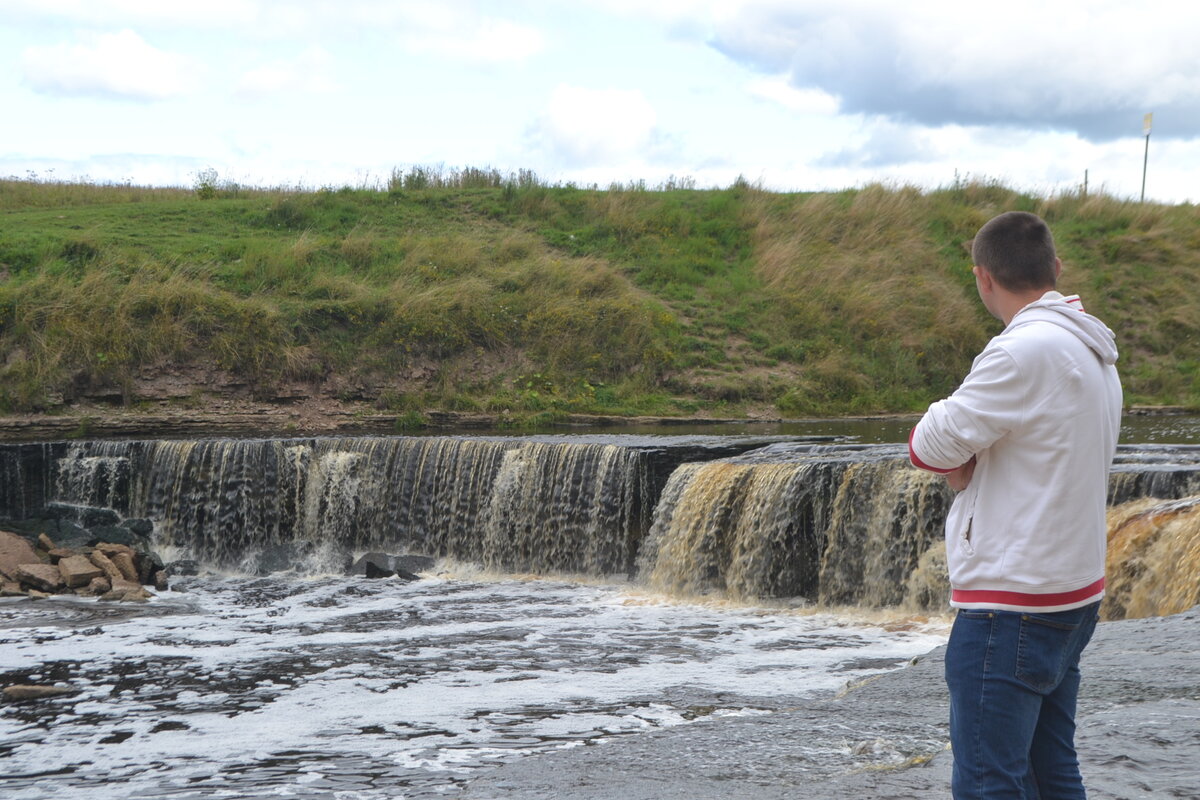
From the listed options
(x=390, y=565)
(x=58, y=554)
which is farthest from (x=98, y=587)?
(x=390, y=565)

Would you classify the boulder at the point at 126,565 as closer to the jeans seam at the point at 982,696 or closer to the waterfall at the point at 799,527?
the waterfall at the point at 799,527

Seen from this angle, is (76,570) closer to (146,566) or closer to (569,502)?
(146,566)

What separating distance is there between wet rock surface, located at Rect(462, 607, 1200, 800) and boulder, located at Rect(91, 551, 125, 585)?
28.8ft

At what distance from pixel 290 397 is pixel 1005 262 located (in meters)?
18.6

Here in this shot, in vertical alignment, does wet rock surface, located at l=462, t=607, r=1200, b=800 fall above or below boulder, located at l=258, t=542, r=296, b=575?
above

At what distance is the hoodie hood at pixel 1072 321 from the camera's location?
258 centimetres

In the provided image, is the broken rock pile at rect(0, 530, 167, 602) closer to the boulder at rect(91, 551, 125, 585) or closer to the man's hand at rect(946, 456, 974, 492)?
the boulder at rect(91, 551, 125, 585)

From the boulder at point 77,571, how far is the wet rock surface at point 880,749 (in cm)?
869

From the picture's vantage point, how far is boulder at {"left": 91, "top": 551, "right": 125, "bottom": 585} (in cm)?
1261

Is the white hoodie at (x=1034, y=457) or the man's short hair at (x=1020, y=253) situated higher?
the man's short hair at (x=1020, y=253)

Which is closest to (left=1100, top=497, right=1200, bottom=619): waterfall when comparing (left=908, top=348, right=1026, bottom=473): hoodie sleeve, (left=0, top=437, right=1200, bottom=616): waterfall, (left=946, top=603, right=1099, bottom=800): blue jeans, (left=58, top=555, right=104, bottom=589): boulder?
(left=0, top=437, right=1200, bottom=616): waterfall

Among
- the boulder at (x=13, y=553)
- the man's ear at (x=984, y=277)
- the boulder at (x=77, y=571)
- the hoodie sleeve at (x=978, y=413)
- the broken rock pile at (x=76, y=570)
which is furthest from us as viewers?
the boulder at (x=13, y=553)

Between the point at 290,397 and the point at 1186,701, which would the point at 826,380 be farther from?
the point at 1186,701

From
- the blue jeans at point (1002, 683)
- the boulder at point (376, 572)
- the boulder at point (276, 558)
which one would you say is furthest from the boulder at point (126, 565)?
the blue jeans at point (1002, 683)
